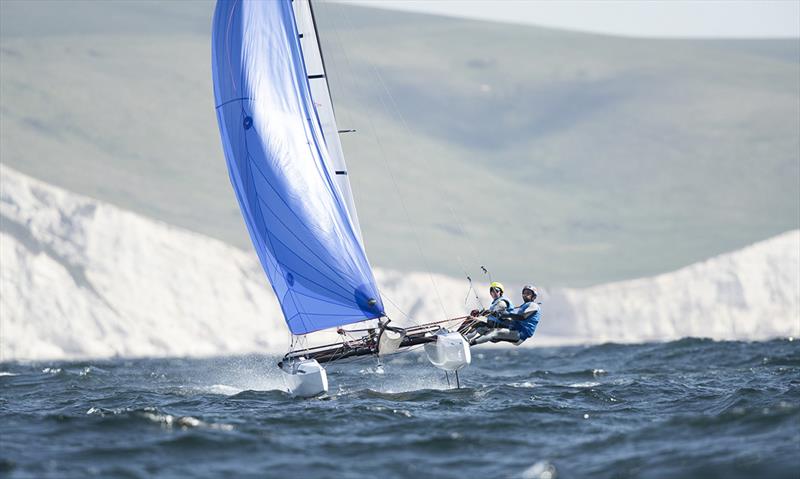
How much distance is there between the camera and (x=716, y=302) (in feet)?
179

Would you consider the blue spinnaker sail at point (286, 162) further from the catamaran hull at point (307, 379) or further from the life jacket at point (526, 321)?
the life jacket at point (526, 321)

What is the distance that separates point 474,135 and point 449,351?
216 feet

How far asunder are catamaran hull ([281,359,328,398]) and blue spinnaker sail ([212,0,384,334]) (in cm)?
99

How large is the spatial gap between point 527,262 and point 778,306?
13260mm

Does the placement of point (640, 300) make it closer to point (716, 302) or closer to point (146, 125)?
point (716, 302)

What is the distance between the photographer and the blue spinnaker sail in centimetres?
1845

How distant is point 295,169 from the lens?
60.4 ft

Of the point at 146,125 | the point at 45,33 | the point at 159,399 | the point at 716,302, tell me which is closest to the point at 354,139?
the point at 146,125

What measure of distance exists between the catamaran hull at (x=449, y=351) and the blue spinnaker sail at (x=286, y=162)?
1.10 meters

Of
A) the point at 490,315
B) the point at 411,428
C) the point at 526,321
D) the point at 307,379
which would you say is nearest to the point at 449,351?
the point at 490,315

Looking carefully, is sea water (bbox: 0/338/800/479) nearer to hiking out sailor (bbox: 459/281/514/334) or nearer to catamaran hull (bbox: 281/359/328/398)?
catamaran hull (bbox: 281/359/328/398)

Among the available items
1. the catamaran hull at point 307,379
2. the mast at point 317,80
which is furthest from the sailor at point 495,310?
the catamaran hull at point 307,379

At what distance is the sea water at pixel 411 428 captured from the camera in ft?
40.4

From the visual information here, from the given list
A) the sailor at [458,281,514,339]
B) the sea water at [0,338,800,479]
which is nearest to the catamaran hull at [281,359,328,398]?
the sea water at [0,338,800,479]
